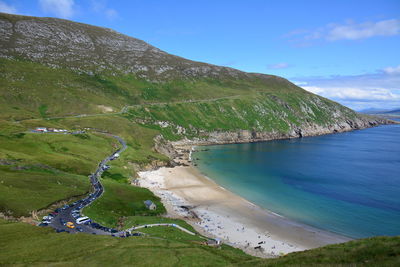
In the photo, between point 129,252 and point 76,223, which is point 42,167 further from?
point 129,252

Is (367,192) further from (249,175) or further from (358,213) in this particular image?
(249,175)

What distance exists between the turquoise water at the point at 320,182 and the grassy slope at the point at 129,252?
156 feet

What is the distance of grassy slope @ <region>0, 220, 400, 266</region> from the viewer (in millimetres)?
28156

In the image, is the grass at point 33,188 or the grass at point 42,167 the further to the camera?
the grass at point 42,167

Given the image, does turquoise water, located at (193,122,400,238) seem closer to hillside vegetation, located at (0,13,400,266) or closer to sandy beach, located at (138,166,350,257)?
sandy beach, located at (138,166,350,257)

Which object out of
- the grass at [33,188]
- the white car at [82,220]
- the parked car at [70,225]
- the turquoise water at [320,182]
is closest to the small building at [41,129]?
the grass at [33,188]

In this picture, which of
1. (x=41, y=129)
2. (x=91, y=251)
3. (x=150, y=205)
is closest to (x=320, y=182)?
(x=150, y=205)

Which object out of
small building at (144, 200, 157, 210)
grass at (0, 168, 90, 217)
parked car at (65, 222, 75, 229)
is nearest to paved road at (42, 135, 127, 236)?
parked car at (65, 222, 75, 229)

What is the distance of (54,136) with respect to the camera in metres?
114

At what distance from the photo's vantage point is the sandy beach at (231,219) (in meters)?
66.6

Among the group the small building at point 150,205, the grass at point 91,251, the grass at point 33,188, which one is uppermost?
the grass at point 33,188

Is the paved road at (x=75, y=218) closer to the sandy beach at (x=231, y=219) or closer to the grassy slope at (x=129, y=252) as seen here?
the grassy slope at (x=129, y=252)

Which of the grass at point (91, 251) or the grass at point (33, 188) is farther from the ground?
the grass at point (33, 188)

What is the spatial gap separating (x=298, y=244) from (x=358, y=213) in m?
30.1
